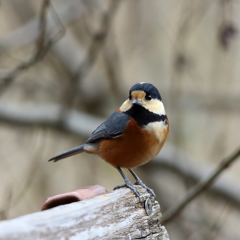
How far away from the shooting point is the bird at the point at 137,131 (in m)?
3.28

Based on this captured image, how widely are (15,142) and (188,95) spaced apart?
2907mm

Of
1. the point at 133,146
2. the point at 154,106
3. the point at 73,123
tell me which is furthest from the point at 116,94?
the point at 133,146

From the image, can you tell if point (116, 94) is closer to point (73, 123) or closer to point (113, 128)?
point (73, 123)

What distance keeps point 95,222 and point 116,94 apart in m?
4.22

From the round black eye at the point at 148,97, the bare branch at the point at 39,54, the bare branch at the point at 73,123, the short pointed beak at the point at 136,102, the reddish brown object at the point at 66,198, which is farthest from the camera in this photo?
the bare branch at the point at 73,123

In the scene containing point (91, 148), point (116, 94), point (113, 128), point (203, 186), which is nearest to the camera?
point (113, 128)

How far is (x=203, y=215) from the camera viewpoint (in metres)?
5.37

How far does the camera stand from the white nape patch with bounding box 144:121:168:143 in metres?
3.31

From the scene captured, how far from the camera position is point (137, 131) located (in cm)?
330

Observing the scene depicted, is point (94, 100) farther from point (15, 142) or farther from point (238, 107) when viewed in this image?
point (238, 107)

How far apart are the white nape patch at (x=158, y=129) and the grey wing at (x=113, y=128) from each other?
20 centimetres

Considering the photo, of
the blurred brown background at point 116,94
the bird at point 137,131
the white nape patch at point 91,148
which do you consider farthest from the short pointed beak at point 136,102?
the blurred brown background at point 116,94

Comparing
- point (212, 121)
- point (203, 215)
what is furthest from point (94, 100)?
point (203, 215)

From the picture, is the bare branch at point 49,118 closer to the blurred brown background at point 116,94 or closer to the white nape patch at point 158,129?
the blurred brown background at point 116,94
